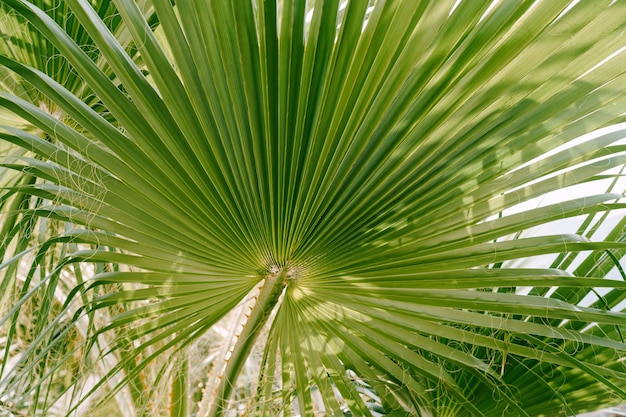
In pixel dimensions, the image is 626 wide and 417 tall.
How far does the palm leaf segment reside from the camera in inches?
29.0

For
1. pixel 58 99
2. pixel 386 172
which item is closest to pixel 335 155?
pixel 386 172

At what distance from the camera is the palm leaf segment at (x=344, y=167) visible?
74 centimetres

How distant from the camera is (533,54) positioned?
28.5 inches

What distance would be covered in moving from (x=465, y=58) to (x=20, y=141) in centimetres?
69

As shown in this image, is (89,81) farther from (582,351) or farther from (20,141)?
(582,351)

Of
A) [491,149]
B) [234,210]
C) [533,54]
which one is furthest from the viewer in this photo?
[234,210]

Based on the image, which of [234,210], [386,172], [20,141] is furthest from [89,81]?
[386,172]

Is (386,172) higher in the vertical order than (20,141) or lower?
lower

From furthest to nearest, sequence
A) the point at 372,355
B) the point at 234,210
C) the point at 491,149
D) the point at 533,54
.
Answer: the point at 372,355 → the point at 234,210 → the point at 491,149 → the point at 533,54

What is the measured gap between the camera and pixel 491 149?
833 millimetres

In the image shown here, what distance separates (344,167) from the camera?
89 centimetres

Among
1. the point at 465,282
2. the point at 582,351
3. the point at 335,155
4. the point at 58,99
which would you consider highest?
the point at 58,99

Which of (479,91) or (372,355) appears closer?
(479,91)

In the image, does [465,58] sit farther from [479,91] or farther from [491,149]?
[491,149]
